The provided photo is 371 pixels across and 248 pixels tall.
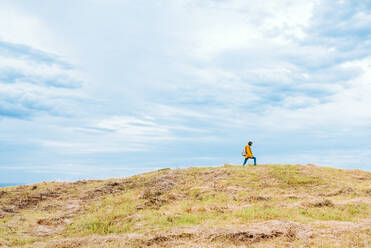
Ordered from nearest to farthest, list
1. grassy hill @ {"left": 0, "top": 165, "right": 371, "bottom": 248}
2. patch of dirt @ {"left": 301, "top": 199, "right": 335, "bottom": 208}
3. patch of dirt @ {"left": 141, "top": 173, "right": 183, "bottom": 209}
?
grassy hill @ {"left": 0, "top": 165, "right": 371, "bottom": 248} < patch of dirt @ {"left": 301, "top": 199, "right": 335, "bottom": 208} < patch of dirt @ {"left": 141, "top": 173, "right": 183, "bottom": 209}

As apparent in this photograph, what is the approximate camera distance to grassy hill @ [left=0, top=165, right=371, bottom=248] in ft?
38.5

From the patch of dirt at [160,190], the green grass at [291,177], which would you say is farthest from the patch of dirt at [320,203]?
the patch of dirt at [160,190]

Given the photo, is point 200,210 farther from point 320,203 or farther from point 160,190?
point 160,190

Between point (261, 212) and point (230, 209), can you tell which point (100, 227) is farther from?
point (261, 212)

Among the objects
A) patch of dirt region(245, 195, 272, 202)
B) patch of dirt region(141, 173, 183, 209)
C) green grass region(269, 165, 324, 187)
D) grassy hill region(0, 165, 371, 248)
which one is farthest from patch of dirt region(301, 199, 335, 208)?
patch of dirt region(141, 173, 183, 209)

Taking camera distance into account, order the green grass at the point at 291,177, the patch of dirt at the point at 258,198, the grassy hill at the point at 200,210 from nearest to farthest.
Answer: the grassy hill at the point at 200,210 → the patch of dirt at the point at 258,198 → the green grass at the point at 291,177

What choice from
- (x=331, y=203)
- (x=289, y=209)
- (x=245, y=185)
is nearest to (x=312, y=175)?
(x=245, y=185)

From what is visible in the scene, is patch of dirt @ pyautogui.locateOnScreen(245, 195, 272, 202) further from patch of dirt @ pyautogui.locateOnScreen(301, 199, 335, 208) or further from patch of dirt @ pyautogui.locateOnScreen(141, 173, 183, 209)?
patch of dirt @ pyautogui.locateOnScreen(141, 173, 183, 209)

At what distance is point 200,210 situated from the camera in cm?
1644

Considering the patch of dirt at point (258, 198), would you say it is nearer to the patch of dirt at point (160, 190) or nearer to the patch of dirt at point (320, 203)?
the patch of dirt at point (320, 203)

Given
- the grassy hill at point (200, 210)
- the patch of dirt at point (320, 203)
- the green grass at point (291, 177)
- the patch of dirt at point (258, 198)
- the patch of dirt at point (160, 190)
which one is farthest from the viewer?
the green grass at point (291, 177)

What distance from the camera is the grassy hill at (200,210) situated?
38.5 ft

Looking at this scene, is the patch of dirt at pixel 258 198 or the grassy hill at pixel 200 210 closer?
the grassy hill at pixel 200 210

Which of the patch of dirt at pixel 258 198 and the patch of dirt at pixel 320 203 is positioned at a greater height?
the patch of dirt at pixel 258 198
